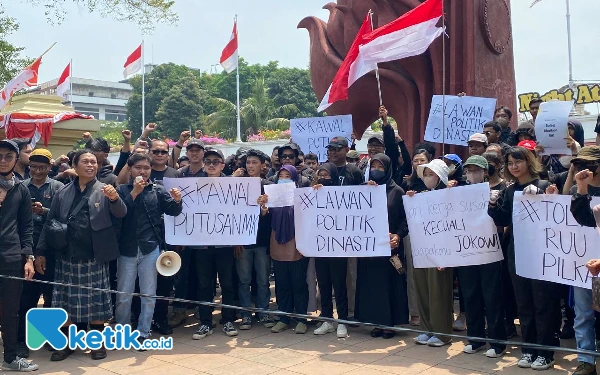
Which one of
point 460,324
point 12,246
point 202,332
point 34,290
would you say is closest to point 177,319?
point 202,332

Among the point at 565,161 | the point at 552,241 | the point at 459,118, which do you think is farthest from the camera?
the point at 459,118

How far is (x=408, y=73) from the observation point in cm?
926

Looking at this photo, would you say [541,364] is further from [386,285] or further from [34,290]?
[34,290]

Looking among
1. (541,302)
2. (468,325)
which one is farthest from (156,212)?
(541,302)

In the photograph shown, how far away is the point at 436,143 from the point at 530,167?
3.66m

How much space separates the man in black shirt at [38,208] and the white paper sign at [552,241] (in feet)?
14.1

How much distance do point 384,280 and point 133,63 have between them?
1824 cm

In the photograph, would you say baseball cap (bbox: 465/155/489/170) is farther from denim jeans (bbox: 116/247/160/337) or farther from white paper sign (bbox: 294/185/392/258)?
denim jeans (bbox: 116/247/160/337)

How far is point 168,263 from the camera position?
230 inches

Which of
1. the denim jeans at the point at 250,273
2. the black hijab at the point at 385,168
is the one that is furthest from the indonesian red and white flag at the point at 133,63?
the black hijab at the point at 385,168

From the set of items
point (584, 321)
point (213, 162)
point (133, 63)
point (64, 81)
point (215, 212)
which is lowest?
point (584, 321)

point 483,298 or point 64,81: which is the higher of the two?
point 64,81

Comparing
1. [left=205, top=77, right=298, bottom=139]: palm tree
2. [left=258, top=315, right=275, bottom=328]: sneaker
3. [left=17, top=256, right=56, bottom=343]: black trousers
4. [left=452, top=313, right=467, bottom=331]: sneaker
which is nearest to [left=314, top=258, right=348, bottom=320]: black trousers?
[left=258, top=315, right=275, bottom=328]: sneaker

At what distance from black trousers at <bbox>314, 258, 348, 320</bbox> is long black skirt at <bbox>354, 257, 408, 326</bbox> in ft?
0.53
